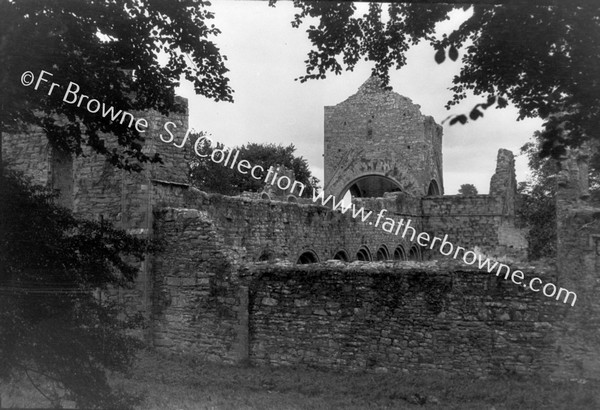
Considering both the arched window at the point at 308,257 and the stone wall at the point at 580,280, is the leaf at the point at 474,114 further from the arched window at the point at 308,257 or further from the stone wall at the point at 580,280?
the arched window at the point at 308,257

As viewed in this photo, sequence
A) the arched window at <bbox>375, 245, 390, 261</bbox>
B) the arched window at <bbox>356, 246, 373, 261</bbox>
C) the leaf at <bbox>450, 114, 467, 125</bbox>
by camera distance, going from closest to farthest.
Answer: the leaf at <bbox>450, 114, 467, 125</bbox>, the arched window at <bbox>356, 246, 373, 261</bbox>, the arched window at <bbox>375, 245, 390, 261</bbox>

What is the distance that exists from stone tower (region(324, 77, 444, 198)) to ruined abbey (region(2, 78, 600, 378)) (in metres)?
11.9

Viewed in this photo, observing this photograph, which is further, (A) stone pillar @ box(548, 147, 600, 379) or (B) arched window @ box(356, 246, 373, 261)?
(B) arched window @ box(356, 246, 373, 261)

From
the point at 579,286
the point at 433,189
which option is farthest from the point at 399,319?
the point at 433,189

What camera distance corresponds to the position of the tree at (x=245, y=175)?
4253 cm

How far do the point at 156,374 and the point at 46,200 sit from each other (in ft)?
15.1

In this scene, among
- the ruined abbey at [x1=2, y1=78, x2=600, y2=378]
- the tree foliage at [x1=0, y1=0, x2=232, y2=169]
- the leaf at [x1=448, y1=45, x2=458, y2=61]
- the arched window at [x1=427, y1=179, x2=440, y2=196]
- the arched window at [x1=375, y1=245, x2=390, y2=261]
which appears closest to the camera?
the leaf at [x1=448, y1=45, x2=458, y2=61]

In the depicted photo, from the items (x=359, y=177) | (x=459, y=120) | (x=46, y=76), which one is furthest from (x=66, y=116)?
(x=359, y=177)

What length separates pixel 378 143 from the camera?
2928 centimetres

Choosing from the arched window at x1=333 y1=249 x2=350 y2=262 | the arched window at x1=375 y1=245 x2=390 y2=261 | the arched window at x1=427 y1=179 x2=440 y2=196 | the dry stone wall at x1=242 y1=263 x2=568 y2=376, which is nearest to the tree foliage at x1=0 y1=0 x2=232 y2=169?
the dry stone wall at x1=242 y1=263 x2=568 y2=376

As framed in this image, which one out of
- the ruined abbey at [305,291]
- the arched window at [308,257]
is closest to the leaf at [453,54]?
the ruined abbey at [305,291]

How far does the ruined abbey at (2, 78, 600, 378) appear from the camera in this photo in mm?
10234

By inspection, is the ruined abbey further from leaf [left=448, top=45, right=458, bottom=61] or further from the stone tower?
the stone tower

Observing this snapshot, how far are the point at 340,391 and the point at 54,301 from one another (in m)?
4.80
